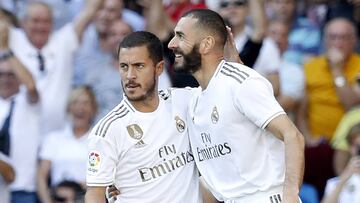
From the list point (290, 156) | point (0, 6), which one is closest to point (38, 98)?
point (0, 6)

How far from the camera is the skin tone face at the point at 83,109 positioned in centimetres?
1016

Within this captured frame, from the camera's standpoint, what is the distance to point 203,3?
35.2 feet

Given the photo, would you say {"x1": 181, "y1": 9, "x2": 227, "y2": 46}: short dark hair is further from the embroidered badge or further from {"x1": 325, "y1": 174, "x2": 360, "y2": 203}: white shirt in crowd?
{"x1": 325, "y1": 174, "x2": 360, "y2": 203}: white shirt in crowd

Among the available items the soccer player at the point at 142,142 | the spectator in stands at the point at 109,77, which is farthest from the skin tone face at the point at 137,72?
the spectator in stands at the point at 109,77

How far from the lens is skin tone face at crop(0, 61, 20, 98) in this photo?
10.3 metres

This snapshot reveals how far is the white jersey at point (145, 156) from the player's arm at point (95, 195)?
0.03 metres

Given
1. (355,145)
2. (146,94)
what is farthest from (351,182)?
(146,94)

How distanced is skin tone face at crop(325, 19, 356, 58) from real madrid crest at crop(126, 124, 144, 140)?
147 inches

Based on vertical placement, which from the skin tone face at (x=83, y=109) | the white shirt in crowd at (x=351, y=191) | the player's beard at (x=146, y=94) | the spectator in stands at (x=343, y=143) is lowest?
the white shirt in crowd at (x=351, y=191)

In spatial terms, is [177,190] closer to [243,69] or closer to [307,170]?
[243,69]

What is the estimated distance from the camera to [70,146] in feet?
33.2

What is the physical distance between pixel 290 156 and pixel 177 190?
2.98 feet

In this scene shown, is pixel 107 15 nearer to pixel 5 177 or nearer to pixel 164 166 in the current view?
pixel 5 177

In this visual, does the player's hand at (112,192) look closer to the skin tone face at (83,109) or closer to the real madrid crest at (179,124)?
the real madrid crest at (179,124)
